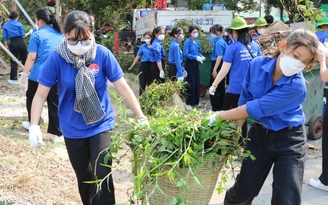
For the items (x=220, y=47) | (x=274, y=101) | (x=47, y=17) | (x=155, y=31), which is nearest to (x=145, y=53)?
(x=155, y=31)

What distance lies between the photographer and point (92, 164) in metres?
3.29

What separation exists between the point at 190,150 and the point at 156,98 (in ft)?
13.3

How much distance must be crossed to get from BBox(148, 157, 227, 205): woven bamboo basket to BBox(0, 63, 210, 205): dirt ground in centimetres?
26

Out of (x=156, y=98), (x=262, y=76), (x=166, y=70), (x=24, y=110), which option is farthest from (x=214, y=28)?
(x=262, y=76)

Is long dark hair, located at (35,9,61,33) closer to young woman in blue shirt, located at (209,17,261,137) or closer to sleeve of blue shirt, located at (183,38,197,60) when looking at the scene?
young woman in blue shirt, located at (209,17,261,137)

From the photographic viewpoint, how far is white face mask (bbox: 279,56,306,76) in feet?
9.66

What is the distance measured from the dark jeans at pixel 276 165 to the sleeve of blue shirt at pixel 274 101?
0.69ft

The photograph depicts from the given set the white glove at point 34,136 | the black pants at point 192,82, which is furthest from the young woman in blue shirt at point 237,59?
the black pants at point 192,82

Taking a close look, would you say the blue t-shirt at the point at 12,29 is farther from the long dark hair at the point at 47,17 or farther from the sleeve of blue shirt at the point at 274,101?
the sleeve of blue shirt at the point at 274,101

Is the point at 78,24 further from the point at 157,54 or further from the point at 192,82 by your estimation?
the point at 192,82

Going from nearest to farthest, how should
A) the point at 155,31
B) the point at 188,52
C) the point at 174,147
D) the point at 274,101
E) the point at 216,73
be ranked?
the point at 174,147 → the point at 274,101 → the point at 216,73 → the point at 155,31 → the point at 188,52

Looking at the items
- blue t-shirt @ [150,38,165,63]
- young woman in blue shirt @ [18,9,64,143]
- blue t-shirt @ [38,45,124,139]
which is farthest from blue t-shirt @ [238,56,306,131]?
blue t-shirt @ [150,38,165,63]

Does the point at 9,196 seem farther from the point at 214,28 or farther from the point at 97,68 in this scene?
the point at 214,28

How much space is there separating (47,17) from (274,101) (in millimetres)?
3938
